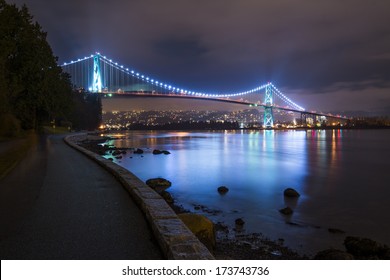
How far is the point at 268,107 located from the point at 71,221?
99.4 meters

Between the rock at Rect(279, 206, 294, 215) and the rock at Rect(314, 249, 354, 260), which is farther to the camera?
the rock at Rect(279, 206, 294, 215)

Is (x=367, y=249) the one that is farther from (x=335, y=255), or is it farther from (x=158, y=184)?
(x=158, y=184)

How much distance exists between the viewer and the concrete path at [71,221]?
4.23 metres

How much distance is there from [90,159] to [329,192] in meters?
9.80

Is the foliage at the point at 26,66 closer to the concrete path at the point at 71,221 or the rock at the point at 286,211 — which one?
the concrete path at the point at 71,221

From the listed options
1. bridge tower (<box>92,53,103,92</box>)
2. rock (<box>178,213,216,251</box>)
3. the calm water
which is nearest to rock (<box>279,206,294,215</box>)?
the calm water

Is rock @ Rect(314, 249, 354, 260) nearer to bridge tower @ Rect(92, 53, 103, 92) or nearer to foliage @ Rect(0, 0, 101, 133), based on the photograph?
foliage @ Rect(0, 0, 101, 133)

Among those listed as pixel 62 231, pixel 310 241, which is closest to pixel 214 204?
pixel 310 241

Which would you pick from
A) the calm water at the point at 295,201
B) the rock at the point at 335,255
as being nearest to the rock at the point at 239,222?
the calm water at the point at 295,201

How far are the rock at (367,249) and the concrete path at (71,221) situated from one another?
418 centimetres

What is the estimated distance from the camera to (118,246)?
4.38 meters

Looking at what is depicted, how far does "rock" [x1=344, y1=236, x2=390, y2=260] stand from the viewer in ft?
22.1

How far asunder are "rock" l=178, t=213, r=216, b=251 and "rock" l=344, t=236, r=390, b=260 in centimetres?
290
